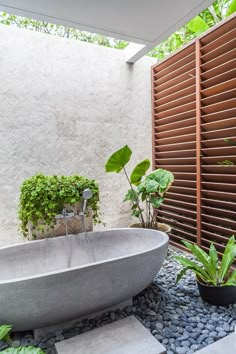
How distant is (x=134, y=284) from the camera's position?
2.07 meters

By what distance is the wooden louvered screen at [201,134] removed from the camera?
112 inches

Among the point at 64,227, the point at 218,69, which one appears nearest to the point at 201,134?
the point at 218,69

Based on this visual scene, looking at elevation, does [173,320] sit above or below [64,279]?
below

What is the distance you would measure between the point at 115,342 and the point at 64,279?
0.59m

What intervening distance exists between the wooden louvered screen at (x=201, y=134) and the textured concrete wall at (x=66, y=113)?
53 centimetres

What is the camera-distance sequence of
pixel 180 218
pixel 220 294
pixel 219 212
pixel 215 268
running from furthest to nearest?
pixel 180 218, pixel 219 212, pixel 215 268, pixel 220 294

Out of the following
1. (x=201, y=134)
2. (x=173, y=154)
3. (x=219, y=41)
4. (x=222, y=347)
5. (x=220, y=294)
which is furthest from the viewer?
(x=173, y=154)

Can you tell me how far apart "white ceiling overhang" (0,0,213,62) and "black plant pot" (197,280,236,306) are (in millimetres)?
2674

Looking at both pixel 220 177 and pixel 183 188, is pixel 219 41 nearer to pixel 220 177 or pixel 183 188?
pixel 220 177

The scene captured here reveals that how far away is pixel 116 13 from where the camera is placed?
256 cm

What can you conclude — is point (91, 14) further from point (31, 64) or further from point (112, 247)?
point (112, 247)

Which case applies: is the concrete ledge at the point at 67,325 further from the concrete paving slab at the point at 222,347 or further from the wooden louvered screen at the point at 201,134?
the wooden louvered screen at the point at 201,134

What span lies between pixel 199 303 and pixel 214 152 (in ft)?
5.57

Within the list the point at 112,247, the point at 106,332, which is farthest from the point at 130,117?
the point at 106,332
